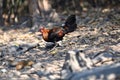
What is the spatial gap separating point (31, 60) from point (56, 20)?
16.0ft

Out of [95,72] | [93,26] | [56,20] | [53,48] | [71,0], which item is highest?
[71,0]

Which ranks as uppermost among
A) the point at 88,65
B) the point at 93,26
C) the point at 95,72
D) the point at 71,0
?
the point at 71,0

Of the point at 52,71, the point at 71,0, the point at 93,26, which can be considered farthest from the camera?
the point at 71,0

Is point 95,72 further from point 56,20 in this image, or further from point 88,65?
point 56,20

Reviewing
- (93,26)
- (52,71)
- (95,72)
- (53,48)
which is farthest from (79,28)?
(95,72)

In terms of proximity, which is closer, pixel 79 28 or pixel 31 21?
pixel 79 28

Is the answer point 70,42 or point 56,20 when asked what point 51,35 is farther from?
point 56,20

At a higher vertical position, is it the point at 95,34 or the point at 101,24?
the point at 101,24

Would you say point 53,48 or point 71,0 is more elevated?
point 71,0

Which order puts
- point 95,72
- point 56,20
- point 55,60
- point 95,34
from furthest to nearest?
point 56,20 → point 95,34 → point 55,60 → point 95,72

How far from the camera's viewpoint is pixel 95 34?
10.3 metres

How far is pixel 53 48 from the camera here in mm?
9383

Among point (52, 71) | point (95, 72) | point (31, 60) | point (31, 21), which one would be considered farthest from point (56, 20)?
point (95, 72)

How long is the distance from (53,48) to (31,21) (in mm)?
4078
